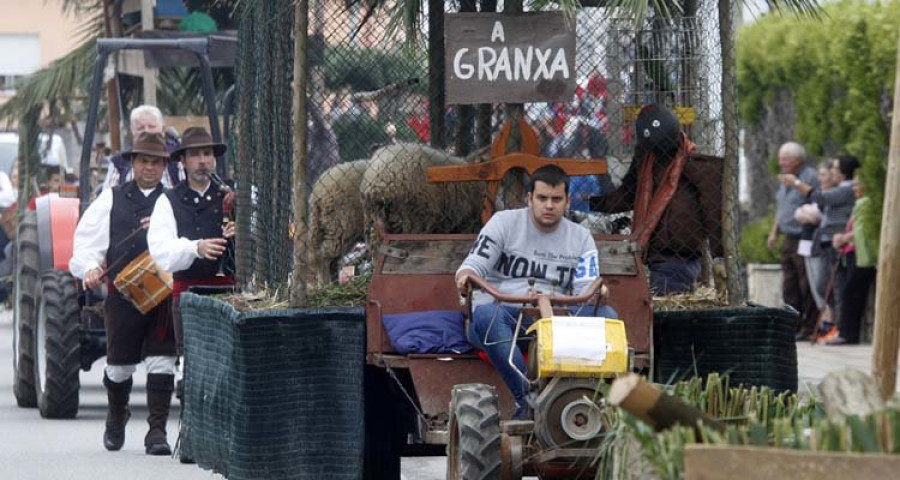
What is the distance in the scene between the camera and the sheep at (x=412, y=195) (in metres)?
10.5

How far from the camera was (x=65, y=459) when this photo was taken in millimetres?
12695

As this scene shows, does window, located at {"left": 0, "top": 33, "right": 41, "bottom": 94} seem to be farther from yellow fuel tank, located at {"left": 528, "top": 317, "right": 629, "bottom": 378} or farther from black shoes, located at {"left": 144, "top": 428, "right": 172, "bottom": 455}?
yellow fuel tank, located at {"left": 528, "top": 317, "right": 629, "bottom": 378}

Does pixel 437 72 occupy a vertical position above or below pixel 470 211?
above

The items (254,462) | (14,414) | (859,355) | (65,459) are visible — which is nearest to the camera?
(254,462)

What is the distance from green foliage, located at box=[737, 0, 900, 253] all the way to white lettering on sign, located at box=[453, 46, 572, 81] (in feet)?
27.9

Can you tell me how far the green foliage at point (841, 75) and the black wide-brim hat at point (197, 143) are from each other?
6.48m

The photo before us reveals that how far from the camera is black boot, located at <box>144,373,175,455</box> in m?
13.0

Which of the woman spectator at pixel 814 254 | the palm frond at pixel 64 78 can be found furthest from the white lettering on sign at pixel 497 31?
the palm frond at pixel 64 78

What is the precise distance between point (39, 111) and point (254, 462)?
18047 mm

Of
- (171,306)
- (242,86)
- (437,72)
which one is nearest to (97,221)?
(171,306)

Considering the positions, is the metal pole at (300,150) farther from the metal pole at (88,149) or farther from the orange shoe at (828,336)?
the orange shoe at (828,336)

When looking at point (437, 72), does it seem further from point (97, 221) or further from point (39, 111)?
point (39, 111)

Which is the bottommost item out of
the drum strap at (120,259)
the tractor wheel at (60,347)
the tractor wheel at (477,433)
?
the tractor wheel at (60,347)

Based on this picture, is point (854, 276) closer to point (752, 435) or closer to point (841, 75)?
point (841, 75)
